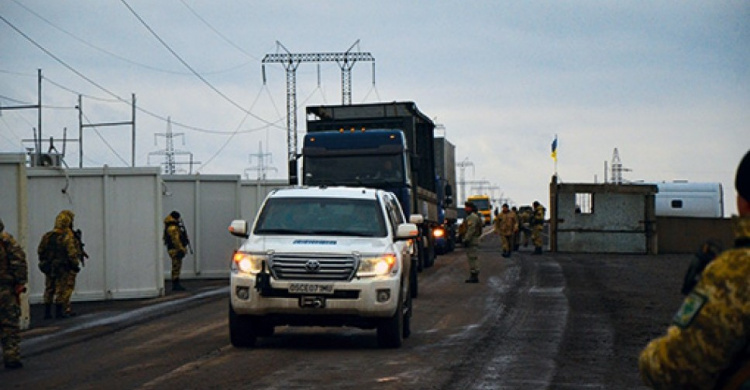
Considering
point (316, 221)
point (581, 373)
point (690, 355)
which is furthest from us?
point (316, 221)

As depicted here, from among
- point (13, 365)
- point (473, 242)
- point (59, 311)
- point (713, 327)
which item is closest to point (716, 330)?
point (713, 327)

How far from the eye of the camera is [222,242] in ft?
107

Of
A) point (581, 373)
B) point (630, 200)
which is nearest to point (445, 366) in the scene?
point (581, 373)

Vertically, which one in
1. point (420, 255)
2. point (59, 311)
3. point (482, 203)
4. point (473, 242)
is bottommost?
point (59, 311)

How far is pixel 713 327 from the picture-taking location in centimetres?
362

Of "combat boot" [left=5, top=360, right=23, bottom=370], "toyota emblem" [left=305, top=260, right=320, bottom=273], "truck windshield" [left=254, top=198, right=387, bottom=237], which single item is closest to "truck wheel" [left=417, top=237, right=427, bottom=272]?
"truck windshield" [left=254, top=198, right=387, bottom=237]

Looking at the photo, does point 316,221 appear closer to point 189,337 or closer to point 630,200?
point 189,337

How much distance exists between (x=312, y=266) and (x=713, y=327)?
34.1 ft

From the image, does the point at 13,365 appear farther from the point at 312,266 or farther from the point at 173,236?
the point at 173,236

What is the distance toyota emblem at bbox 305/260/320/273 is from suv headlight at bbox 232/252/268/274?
51cm

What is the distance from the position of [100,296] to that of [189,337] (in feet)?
31.9

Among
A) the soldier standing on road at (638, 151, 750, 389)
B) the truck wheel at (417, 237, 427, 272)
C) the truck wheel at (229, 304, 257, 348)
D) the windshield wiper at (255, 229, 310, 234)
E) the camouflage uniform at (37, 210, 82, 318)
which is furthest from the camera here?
the truck wheel at (417, 237, 427, 272)

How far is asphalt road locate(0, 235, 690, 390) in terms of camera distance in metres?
11.4

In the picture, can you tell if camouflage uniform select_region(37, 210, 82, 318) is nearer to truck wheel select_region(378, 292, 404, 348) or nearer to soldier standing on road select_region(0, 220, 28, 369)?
soldier standing on road select_region(0, 220, 28, 369)
